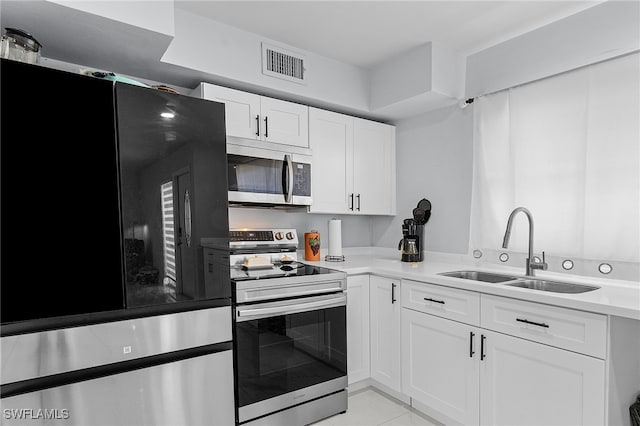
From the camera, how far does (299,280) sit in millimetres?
2166

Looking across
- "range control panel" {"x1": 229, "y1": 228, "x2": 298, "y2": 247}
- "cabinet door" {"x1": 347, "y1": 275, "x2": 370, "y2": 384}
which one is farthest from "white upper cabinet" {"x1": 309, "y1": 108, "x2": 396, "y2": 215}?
"cabinet door" {"x1": 347, "y1": 275, "x2": 370, "y2": 384}

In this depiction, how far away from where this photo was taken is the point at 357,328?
2.56 metres

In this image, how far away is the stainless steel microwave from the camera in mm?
2318

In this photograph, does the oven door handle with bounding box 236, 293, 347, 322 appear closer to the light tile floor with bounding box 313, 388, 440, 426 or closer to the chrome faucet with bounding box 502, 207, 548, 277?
the light tile floor with bounding box 313, 388, 440, 426

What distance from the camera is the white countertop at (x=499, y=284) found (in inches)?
60.6

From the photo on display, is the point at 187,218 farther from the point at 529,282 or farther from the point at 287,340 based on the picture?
the point at 529,282

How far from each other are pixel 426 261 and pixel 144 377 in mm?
2273

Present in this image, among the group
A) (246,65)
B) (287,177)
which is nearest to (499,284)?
(287,177)

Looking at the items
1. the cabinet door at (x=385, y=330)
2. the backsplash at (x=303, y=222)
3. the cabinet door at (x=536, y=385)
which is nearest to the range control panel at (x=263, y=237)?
the backsplash at (x=303, y=222)

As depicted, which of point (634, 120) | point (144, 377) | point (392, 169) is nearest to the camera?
point (144, 377)

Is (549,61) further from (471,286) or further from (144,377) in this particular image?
(144,377)

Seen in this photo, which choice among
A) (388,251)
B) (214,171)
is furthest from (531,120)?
(214,171)

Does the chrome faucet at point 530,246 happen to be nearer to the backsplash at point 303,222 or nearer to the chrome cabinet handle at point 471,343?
the chrome cabinet handle at point 471,343

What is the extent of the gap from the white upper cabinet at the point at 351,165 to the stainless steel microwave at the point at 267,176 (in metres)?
0.20
